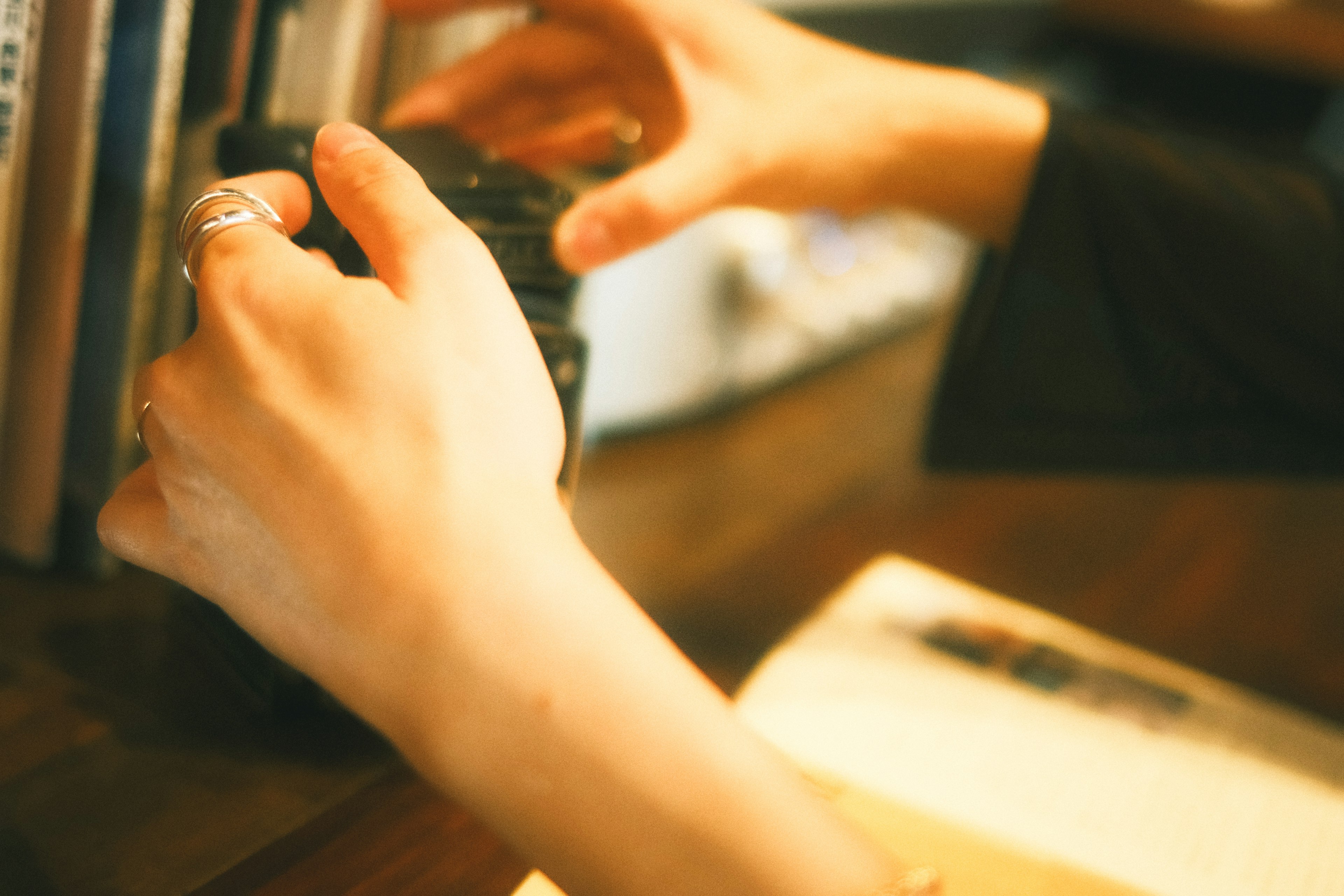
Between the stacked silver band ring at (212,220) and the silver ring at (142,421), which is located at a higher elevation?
the stacked silver band ring at (212,220)

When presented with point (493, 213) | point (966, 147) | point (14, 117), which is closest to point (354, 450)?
point (493, 213)

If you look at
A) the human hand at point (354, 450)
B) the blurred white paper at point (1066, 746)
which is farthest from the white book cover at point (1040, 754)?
the human hand at point (354, 450)

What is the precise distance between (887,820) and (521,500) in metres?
0.22

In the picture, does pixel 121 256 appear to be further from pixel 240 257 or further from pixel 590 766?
pixel 590 766

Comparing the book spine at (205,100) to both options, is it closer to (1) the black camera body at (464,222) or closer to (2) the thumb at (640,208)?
(1) the black camera body at (464,222)

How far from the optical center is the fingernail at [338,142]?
336mm

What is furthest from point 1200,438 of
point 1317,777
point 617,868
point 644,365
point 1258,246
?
point 617,868

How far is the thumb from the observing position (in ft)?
1.38

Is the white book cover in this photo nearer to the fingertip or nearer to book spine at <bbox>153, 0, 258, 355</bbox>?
the fingertip

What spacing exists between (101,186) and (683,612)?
37cm

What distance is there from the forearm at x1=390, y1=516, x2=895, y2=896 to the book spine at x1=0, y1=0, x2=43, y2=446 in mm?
292

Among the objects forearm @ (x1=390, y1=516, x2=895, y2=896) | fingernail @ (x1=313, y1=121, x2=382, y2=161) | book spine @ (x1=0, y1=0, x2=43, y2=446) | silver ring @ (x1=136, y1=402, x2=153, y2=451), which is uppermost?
fingernail @ (x1=313, y1=121, x2=382, y2=161)

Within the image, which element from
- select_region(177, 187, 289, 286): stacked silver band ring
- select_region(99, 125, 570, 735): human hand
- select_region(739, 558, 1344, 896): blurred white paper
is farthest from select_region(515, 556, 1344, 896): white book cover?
select_region(177, 187, 289, 286): stacked silver band ring

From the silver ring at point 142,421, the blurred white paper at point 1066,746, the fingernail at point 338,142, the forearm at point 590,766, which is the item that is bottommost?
the blurred white paper at point 1066,746
